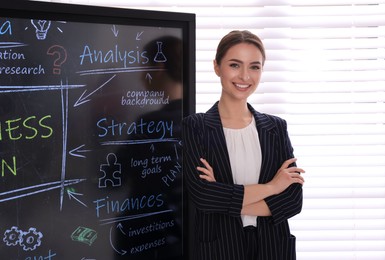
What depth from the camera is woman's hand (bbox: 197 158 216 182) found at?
188cm

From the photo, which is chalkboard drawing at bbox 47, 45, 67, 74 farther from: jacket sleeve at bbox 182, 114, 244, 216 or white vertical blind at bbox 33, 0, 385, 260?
white vertical blind at bbox 33, 0, 385, 260

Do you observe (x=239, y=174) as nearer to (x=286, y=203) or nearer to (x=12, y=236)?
(x=286, y=203)

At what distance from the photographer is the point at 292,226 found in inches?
103

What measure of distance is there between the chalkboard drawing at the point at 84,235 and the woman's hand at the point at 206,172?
537mm

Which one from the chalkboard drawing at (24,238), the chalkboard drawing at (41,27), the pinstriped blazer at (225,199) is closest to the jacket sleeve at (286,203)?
the pinstriped blazer at (225,199)

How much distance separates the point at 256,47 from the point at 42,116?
3.01 feet

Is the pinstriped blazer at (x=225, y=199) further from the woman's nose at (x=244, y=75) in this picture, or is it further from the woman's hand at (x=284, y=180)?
the woman's nose at (x=244, y=75)

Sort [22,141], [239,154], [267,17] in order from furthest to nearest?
[267,17] → [239,154] → [22,141]

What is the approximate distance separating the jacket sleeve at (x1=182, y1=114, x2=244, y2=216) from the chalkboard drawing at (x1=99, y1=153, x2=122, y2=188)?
1.01 ft

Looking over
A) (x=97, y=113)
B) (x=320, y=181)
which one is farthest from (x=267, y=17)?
(x=97, y=113)

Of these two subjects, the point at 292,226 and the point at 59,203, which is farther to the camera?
the point at 292,226

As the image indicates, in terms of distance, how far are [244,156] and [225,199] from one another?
0.76 feet

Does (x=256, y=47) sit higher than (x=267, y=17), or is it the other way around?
(x=267, y=17)

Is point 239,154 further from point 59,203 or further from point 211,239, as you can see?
point 59,203
